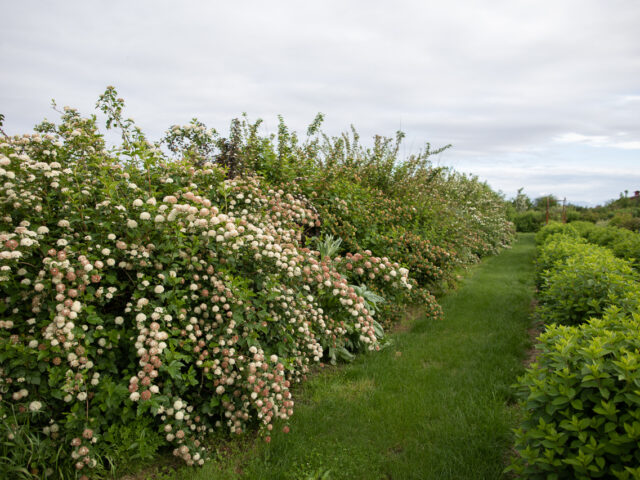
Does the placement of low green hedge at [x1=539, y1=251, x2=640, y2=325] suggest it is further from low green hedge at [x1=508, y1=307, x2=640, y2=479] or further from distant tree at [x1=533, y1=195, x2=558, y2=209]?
distant tree at [x1=533, y1=195, x2=558, y2=209]

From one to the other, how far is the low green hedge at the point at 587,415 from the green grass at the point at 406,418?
705mm

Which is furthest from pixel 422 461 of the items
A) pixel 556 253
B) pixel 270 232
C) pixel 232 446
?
pixel 556 253

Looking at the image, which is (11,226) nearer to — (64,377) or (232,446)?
(64,377)

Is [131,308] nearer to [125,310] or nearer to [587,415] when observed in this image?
[125,310]

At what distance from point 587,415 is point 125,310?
2.76 meters

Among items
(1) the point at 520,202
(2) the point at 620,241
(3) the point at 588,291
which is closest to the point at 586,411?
(3) the point at 588,291

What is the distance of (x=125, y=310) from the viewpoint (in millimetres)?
2529

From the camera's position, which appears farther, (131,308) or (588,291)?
(588,291)

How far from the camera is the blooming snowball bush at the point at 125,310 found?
233cm

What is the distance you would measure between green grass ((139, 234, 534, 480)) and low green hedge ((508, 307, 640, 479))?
705 millimetres

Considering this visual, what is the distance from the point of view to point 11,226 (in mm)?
2615

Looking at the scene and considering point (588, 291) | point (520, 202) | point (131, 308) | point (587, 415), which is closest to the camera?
point (587, 415)

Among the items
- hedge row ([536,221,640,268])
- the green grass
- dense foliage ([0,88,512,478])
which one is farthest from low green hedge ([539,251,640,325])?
dense foliage ([0,88,512,478])

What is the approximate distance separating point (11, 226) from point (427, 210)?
22.6 ft
